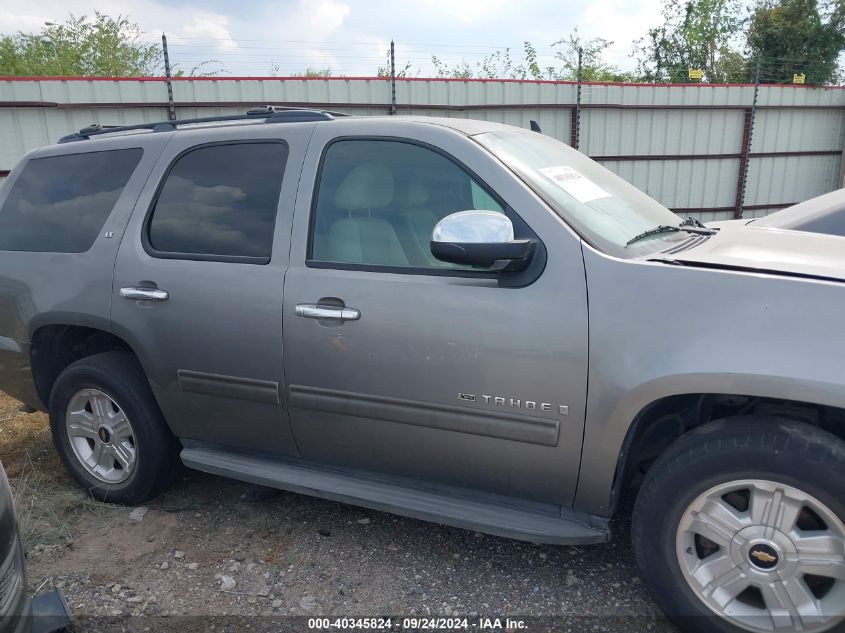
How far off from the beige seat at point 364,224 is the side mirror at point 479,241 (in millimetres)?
391

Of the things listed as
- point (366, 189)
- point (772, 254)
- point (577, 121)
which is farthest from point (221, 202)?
point (577, 121)

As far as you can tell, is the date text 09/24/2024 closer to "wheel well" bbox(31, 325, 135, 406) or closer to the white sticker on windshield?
the white sticker on windshield

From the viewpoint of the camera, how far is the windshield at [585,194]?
2.46 meters

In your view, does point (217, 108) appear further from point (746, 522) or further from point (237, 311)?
point (746, 522)

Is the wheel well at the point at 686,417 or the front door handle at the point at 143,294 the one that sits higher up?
the front door handle at the point at 143,294

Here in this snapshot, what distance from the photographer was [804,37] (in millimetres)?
19656

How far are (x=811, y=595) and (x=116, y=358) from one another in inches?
125

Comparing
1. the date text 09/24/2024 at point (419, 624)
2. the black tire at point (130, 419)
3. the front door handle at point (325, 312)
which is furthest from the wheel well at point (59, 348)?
the date text 09/24/2024 at point (419, 624)

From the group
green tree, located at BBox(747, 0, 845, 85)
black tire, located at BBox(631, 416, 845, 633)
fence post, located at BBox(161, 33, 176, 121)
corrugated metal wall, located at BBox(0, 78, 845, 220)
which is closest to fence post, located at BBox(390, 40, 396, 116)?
corrugated metal wall, located at BBox(0, 78, 845, 220)

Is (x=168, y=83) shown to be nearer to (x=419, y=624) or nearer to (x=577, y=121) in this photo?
(x=577, y=121)

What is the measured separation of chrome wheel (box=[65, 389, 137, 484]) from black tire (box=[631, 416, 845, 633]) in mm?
2508

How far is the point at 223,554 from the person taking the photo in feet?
9.87

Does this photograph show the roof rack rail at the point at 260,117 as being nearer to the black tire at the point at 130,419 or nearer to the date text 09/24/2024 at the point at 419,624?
the black tire at the point at 130,419

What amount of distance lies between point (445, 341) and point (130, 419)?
1.82 m
